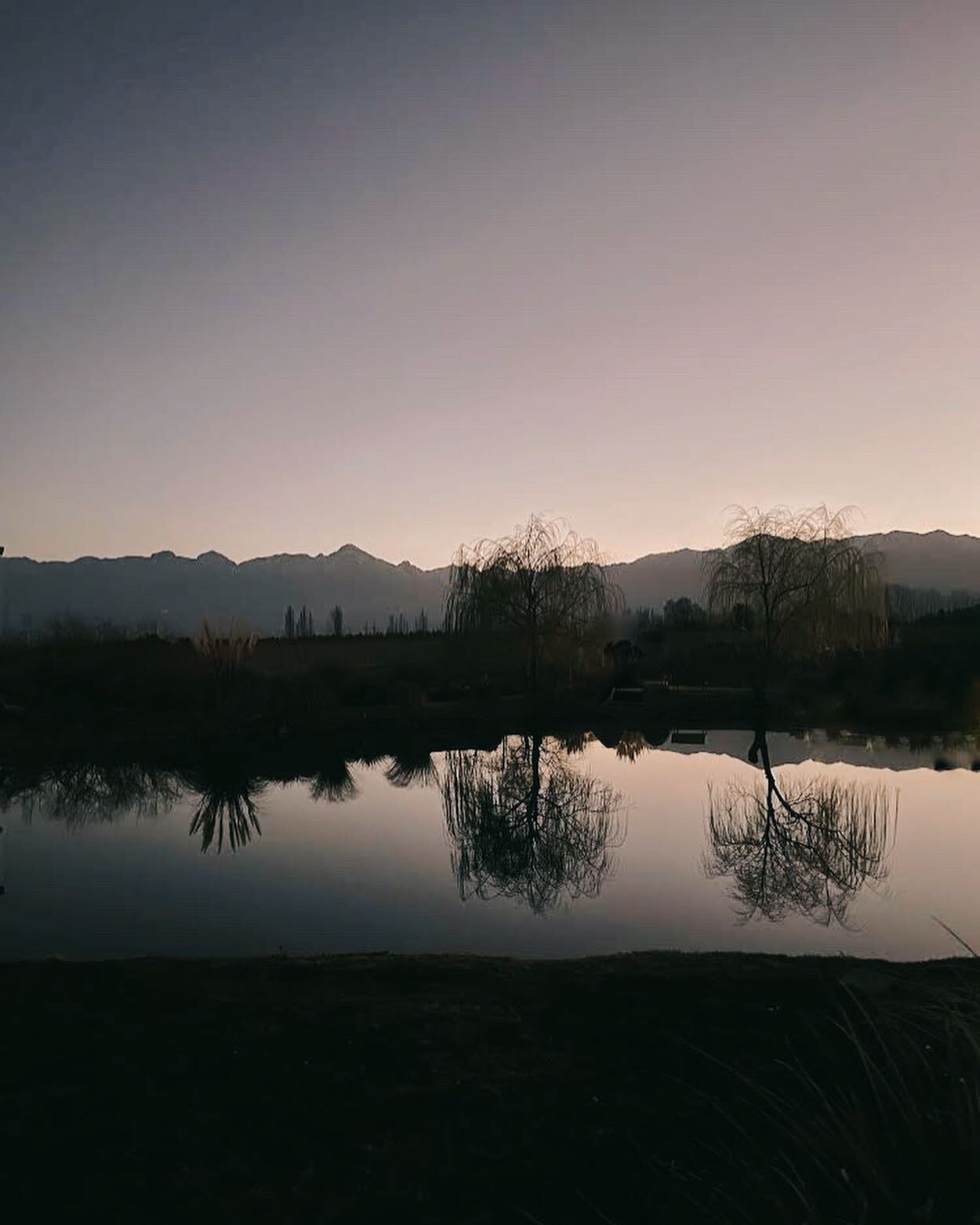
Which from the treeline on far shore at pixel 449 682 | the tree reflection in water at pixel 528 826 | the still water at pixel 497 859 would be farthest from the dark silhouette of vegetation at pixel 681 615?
the still water at pixel 497 859

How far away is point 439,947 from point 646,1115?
3.39 m

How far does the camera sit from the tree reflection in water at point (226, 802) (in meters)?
11.1

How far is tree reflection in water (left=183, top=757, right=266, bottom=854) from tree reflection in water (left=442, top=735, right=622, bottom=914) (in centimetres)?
266

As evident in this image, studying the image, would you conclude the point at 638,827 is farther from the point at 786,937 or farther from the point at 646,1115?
the point at 646,1115

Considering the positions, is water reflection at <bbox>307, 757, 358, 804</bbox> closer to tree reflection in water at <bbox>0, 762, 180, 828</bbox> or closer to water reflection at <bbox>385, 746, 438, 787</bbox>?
water reflection at <bbox>385, 746, 438, 787</bbox>

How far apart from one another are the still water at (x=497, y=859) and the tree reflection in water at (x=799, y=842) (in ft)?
0.13

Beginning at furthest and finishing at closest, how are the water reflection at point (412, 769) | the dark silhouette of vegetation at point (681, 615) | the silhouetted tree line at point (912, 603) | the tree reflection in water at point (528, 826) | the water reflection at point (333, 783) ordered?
the dark silhouette of vegetation at point (681, 615) < the silhouetted tree line at point (912, 603) < the water reflection at point (412, 769) < the water reflection at point (333, 783) < the tree reflection in water at point (528, 826)

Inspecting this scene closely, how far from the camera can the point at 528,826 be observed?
11852 mm

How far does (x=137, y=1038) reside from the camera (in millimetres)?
4781

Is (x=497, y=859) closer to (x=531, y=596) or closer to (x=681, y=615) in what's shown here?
(x=531, y=596)

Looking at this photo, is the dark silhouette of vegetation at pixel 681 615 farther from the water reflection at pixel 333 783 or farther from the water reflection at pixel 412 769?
the water reflection at pixel 333 783

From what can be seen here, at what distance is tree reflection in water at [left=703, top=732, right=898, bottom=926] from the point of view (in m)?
8.45

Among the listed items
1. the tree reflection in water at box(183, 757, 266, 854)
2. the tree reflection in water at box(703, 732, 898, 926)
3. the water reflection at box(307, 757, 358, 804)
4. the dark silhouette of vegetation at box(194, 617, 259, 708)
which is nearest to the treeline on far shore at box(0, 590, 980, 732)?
the dark silhouette of vegetation at box(194, 617, 259, 708)

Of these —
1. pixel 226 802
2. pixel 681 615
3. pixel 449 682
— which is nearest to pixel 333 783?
pixel 226 802
